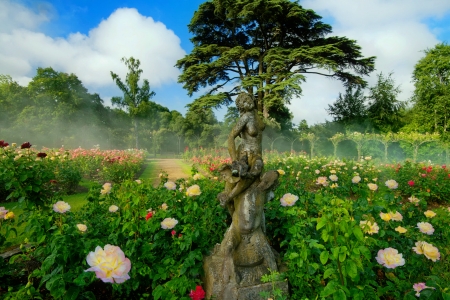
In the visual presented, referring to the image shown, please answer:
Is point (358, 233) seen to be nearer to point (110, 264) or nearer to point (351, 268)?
point (351, 268)

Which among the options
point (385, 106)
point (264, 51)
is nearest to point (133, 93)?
point (264, 51)

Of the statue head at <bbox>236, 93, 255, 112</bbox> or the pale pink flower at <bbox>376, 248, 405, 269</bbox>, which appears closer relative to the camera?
the pale pink flower at <bbox>376, 248, 405, 269</bbox>

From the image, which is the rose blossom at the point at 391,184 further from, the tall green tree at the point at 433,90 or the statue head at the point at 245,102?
the tall green tree at the point at 433,90

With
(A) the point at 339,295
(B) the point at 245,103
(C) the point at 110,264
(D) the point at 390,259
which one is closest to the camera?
(C) the point at 110,264

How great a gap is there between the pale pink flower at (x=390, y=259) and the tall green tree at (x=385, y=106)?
23654 mm

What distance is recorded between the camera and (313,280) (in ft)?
6.43

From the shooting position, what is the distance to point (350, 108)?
2309 cm

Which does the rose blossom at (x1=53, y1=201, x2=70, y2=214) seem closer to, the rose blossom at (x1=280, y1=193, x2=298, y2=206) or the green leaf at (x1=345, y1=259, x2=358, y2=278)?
the rose blossom at (x1=280, y1=193, x2=298, y2=206)

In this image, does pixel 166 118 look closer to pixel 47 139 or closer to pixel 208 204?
pixel 47 139

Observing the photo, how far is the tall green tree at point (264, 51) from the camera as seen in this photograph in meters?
14.7

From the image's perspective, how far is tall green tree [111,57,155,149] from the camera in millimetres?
27172

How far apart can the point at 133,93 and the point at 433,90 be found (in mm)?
29019

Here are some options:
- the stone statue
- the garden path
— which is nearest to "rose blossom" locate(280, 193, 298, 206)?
the stone statue

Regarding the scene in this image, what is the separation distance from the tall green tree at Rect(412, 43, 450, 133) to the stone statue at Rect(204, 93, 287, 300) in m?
25.5
